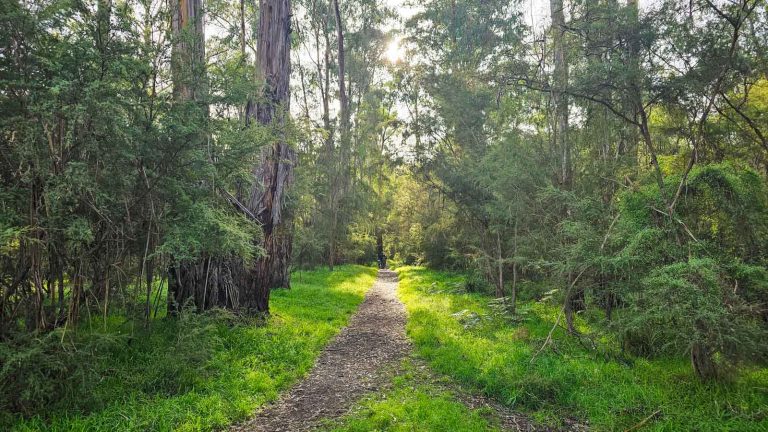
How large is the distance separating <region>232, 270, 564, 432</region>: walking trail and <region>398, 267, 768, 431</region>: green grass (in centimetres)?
38

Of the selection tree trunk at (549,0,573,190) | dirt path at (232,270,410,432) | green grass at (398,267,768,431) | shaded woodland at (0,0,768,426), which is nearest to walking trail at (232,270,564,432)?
dirt path at (232,270,410,432)

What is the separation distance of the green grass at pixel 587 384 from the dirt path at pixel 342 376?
0.77 metres

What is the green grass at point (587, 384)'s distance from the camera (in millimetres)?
4113

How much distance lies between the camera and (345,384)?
563cm

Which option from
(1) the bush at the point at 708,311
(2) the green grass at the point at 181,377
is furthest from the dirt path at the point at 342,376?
(1) the bush at the point at 708,311

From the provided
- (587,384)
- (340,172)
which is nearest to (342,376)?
(587,384)

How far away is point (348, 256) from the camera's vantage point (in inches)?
1117

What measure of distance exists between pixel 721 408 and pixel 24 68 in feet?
25.9

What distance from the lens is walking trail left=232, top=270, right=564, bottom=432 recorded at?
4488 mm

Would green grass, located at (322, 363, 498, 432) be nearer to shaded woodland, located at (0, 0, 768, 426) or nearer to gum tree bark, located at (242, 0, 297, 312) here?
shaded woodland, located at (0, 0, 768, 426)

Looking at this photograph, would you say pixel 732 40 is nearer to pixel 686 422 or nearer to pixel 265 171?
pixel 686 422

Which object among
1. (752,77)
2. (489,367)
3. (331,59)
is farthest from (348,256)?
(752,77)

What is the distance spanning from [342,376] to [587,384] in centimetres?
344

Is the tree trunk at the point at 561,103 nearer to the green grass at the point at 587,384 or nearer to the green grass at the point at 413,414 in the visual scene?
the green grass at the point at 587,384
